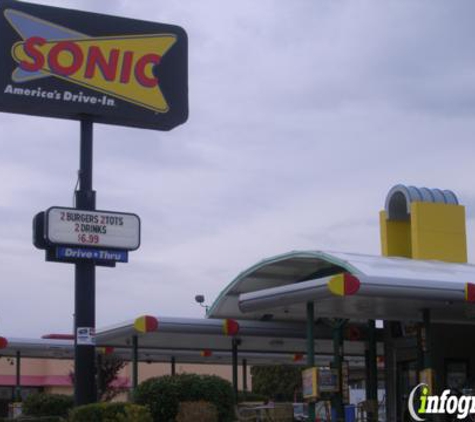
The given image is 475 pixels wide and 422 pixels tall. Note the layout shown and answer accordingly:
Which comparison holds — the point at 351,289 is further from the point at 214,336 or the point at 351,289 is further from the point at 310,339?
the point at 214,336

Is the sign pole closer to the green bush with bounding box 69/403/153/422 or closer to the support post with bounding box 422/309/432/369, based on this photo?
the green bush with bounding box 69/403/153/422

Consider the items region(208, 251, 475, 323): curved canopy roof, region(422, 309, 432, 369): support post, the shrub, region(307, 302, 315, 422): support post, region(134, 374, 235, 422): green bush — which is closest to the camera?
region(208, 251, 475, 323): curved canopy roof

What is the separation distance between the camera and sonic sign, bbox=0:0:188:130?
19.4 m

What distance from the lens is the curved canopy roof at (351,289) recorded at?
16.6 meters

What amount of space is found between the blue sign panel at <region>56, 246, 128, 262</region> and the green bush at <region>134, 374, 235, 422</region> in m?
2.65

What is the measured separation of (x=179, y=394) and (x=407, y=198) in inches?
397

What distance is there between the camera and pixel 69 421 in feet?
58.1

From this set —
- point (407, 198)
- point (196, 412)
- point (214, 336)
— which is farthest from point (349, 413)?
point (407, 198)

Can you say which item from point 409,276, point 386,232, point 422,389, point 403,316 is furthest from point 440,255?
point 409,276

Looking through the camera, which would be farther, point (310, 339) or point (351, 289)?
point (310, 339)

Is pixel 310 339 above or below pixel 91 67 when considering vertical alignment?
below

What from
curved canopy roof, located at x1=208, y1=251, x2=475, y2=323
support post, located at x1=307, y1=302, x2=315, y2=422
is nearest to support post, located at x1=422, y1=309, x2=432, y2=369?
curved canopy roof, located at x1=208, y1=251, x2=475, y2=323

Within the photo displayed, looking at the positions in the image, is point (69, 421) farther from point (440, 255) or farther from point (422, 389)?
point (440, 255)

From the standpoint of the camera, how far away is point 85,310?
64.0ft
